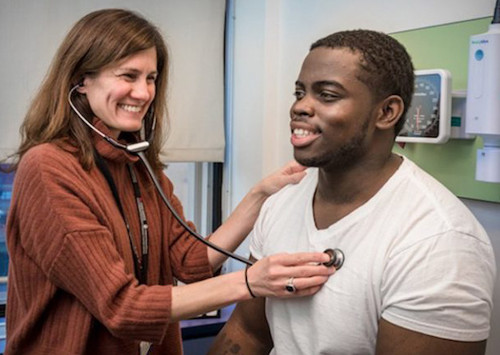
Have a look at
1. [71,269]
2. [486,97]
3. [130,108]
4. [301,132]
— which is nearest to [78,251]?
[71,269]

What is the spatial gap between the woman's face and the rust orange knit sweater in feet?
0.21

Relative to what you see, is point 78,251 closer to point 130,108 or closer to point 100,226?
point 100,226

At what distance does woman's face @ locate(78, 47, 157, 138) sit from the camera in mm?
1263

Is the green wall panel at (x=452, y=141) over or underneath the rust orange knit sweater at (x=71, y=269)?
over

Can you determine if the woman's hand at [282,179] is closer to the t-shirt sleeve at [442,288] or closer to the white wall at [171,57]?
the t-shirt sleeve at [442,288]

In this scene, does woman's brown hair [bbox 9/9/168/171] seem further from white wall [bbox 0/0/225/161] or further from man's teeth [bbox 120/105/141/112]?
white wall [bbox 0/0/225/161]

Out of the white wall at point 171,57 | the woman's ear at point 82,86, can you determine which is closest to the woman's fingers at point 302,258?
the woman's ear at point 82,86

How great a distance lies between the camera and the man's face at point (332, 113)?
3.44 feet

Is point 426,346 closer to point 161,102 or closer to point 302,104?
point 302,104

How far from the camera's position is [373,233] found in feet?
3.38

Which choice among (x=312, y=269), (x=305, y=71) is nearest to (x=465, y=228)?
Answer: (x=312, y=269)

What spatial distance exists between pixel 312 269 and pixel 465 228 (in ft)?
0.91

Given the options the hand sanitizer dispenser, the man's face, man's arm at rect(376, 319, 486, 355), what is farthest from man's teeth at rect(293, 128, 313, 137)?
the hand sanitizer dispenser

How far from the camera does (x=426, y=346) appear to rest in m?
0.93
